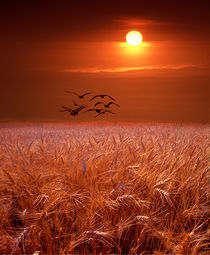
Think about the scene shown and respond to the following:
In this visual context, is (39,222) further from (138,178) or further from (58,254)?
(138,178)

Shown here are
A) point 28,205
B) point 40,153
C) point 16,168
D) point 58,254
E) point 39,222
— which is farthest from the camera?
point 40,153

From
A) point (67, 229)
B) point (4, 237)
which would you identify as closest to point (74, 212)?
point (67, 229)

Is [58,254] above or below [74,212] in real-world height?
below

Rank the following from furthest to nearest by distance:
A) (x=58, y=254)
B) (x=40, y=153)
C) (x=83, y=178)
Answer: (x=40, y=153)
(x=83, y=178)
(x=58, y=254)

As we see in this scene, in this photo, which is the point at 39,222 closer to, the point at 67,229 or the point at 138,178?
the point at 67,229

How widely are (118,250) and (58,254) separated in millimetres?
306

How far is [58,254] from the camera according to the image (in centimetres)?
157

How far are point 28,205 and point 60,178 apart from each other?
11.9 inches

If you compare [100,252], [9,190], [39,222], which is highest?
[9,190]

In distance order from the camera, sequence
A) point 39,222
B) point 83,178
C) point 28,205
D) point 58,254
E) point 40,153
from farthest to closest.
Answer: point 40,153 < point 83,178 < point 28,205 < point 39,222 < point 58,254

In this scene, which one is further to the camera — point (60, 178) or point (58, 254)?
point (60, 178)

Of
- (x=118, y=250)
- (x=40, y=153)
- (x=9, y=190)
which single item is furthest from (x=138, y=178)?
(x=40, y=153)

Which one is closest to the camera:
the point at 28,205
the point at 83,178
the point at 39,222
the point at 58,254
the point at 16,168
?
the point at 58,254

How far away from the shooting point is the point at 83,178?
204 centimetres
